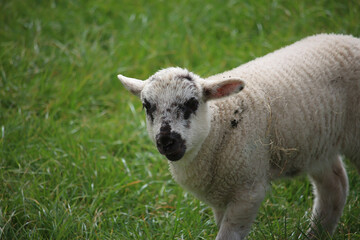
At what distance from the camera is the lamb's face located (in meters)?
3.45

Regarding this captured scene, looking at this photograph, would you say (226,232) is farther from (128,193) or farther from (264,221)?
(128,193)

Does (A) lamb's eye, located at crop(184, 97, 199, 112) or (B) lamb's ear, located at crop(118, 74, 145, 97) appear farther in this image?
(B) lamb's ear, located at crop(118, 74, 145, 97)

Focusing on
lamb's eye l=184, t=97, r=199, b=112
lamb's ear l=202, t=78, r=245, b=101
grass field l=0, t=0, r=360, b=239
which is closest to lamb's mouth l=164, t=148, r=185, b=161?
lamb's eye l=184, t=97, r=199, b=112

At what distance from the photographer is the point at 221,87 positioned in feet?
11.8

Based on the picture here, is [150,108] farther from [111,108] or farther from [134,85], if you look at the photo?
[111,108]

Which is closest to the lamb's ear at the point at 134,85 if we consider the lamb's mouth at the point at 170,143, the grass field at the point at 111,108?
the lamb's mouth at the point at 170,143

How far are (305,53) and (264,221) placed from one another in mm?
1610

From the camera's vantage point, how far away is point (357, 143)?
4.09 m

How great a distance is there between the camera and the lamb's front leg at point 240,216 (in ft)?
11.7

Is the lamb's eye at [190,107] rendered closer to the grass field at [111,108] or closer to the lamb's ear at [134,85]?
the lamb's ear at [134,85]

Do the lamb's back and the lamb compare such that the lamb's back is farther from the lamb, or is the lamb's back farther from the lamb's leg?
the lamb's leg

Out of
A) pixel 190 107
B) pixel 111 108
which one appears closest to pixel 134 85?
pixel 190 107

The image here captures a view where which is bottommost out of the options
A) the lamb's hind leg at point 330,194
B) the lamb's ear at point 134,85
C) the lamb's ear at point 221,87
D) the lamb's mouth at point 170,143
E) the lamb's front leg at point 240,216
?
the lamb's hind leg at point 330,194

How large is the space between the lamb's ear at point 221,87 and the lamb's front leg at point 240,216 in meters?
0.81
